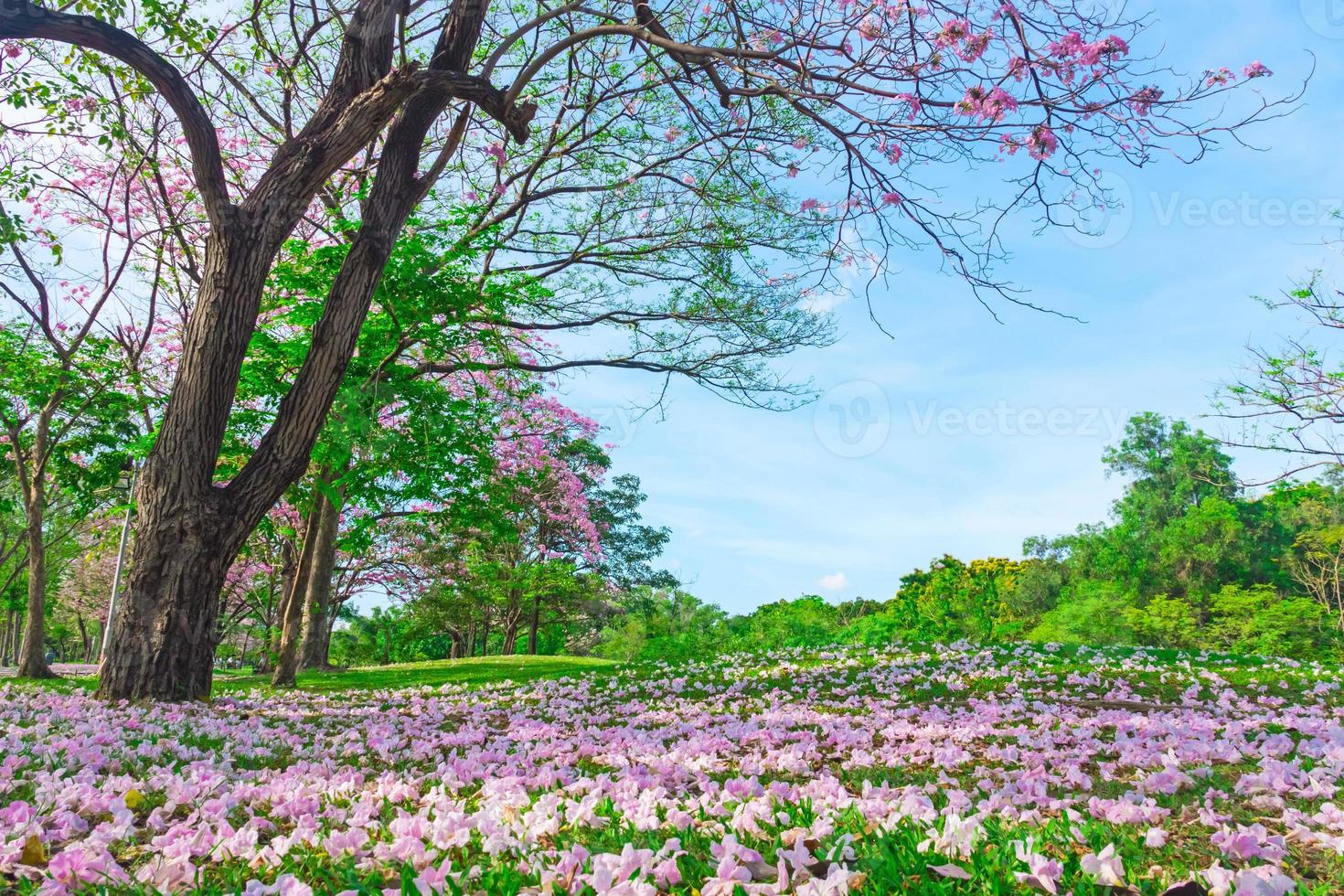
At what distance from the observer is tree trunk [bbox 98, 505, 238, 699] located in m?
7.31

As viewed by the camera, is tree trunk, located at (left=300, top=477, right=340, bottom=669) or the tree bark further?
the tree bark

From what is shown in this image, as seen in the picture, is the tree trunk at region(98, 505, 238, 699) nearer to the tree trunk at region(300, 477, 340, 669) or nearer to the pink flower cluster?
the pink flower cluster

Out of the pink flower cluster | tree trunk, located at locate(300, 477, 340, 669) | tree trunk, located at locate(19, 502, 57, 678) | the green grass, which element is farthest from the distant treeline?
tree trunk, located at locate(19, 502, 57, 678)

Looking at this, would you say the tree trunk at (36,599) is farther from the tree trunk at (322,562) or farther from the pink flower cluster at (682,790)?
the pink flower cluster at (682,790)

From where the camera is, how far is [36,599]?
1502 cm

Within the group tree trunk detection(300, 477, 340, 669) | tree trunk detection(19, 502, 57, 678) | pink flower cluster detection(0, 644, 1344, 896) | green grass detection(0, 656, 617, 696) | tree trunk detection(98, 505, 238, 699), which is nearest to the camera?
pink flower cluster detection(0, 644, 1344, 896)

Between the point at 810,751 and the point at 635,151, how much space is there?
37.4 feet

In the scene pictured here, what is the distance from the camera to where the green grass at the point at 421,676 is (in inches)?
499

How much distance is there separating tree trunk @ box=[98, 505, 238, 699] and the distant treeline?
11.1 m

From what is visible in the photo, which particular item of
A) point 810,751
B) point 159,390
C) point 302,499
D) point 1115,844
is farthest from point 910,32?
point 159,390

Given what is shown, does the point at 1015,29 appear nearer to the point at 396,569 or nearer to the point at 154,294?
the point at 154,294

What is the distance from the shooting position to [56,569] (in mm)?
29656

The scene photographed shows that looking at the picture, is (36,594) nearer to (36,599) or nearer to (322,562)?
(36,599)

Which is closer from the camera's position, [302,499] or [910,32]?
[910,32]
